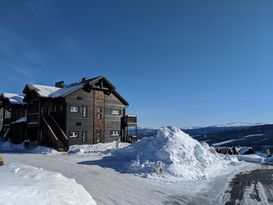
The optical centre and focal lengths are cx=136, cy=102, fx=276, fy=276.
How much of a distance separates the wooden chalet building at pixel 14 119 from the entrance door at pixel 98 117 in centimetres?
1040

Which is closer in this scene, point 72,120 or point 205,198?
point 205,198

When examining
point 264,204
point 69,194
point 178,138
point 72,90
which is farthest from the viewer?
point 72,90

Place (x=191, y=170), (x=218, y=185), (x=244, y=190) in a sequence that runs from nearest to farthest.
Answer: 1. (x=244, y=190)
2. (x=218, y=185)
3. (x=191, y=170)

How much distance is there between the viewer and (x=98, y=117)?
1510 inches

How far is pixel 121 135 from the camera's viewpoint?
4156cm

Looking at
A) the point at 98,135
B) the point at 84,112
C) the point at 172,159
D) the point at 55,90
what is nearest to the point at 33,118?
the point at 55,90

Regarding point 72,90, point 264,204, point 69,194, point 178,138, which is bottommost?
point 264,204

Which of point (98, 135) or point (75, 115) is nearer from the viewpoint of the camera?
point (75, 115)

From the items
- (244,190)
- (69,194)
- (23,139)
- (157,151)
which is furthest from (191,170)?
(23,139)

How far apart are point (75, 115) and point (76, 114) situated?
20 cm

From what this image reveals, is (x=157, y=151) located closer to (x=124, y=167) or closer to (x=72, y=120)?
(x=124, y=167)

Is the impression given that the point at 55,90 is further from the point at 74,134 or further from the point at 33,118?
the point at 74,134

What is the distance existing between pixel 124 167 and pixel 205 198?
863 centimetres

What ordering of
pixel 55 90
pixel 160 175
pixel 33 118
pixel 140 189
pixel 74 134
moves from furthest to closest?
pixel 55 90 → pixel 33 118 → pixel 74 134 → pixel 160 175 → pixel 140 189
